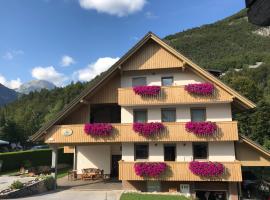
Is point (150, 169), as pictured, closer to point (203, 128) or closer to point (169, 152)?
point (169, 152)

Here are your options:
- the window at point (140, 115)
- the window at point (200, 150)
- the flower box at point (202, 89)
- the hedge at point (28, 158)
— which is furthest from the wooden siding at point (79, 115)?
the hedge at point (28, 158)

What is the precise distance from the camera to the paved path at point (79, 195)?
1936 cm

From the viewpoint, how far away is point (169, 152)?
77.5 ft

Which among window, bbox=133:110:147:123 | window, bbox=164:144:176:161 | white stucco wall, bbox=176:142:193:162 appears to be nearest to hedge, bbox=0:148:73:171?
window, bbox=133:110:147:123

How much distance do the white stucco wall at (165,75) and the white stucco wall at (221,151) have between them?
17.0ft

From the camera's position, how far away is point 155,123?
22.6 meters

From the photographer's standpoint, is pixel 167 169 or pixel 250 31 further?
pixel 250 31

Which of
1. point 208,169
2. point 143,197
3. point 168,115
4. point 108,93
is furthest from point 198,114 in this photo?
point 143,197

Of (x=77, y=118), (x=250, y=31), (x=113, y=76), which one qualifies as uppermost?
(x=250, y=31)

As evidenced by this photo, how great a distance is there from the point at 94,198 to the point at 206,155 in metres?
8.88

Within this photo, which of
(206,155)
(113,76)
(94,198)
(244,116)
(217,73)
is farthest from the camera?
(244,116)

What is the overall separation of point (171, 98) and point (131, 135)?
4084 millimetres

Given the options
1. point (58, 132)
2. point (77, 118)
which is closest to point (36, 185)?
point (58, 132)

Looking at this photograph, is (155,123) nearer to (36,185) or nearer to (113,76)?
(113,76)
